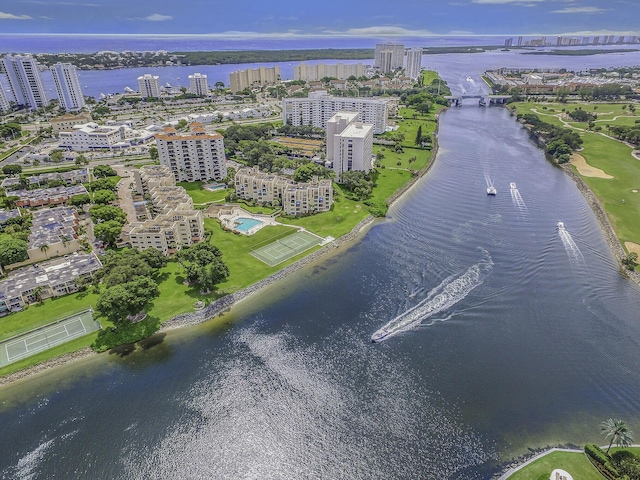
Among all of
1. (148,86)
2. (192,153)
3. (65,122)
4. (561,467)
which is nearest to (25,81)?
(148,86)

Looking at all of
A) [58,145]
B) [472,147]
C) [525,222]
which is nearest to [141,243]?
[525,222]

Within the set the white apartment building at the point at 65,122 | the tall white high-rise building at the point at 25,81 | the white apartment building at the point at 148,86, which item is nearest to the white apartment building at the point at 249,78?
the white apartment building at the point at 148,86

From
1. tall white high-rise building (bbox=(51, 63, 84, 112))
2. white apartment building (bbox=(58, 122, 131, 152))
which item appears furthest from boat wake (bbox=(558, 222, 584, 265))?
tall white high-rise building (bbox=(51, 63, 84, 112))

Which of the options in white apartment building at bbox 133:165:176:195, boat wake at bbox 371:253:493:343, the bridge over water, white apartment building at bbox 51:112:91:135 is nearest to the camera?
boat wake at bbox 371:253:493:343

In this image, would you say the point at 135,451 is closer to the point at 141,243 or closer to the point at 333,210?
the point at 141,243

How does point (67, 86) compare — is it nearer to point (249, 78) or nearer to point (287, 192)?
point (249, 78)

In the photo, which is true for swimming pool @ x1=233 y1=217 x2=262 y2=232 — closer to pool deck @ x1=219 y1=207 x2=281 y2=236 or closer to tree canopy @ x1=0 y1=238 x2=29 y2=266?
pool deck @ x1=219 y1=207 x2=281 y2=236
